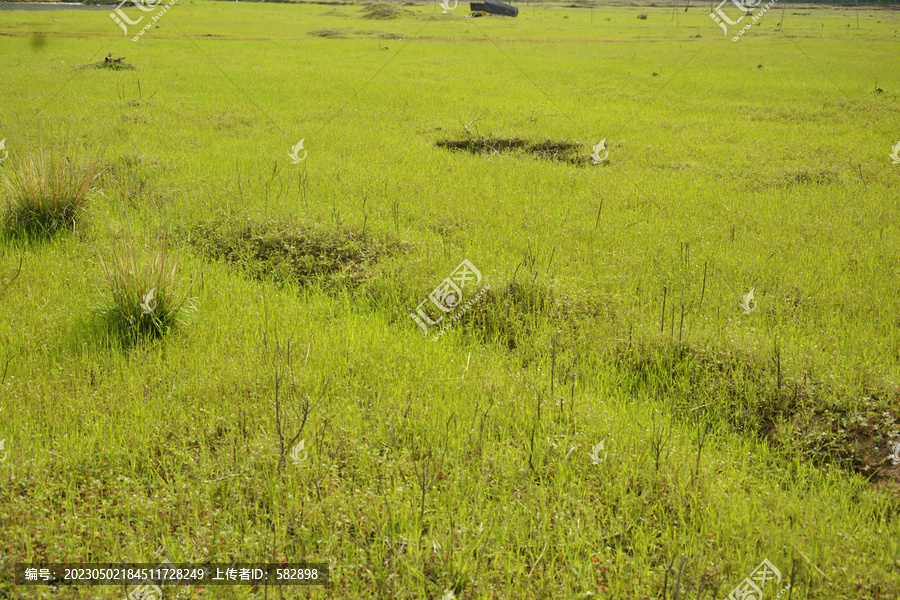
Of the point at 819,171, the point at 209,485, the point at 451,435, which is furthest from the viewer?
the point at 819,171

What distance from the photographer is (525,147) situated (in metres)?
11.5

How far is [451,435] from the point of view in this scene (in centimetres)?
394

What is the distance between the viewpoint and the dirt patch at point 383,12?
49031 mm

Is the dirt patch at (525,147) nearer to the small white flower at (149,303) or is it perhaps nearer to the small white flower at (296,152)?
the small white flower at (296,152)

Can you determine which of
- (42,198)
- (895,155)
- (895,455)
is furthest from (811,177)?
(42,198)

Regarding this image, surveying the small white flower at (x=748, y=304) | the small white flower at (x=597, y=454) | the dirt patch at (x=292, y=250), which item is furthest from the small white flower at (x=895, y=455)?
the dirt patch at (x=292, y=250)

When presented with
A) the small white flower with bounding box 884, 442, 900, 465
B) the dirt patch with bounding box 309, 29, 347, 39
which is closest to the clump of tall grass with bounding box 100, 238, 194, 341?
the small white flower with bounding box 884, 442, 900, 465

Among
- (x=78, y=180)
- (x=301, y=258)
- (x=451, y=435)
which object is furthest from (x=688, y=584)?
(x=78, y=180)

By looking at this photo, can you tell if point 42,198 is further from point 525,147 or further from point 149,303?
point 525,147

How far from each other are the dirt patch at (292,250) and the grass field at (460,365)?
0.04 metres

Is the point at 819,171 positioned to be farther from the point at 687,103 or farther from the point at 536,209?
the point at 687,103

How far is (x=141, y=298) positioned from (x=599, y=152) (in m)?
8.29

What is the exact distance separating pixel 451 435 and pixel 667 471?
4.15ft

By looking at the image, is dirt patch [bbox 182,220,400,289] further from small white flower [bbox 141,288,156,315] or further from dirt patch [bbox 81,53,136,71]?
dirt patch [bbox 81,53,136,71]
